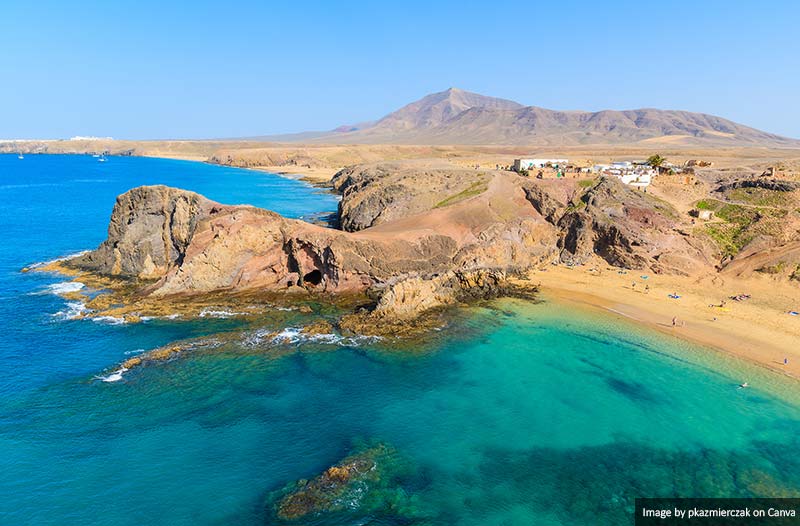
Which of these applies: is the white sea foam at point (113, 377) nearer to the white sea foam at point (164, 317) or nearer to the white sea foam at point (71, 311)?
the white sea foam at point (164, 317)

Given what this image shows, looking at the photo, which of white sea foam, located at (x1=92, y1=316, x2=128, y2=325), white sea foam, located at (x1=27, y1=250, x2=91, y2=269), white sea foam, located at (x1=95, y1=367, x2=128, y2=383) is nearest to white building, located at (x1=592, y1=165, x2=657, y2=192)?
white sea foam, located at (x1=92, y1=316, x2=128, y2=325)

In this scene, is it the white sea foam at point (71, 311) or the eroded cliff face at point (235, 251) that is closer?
the white sea foam at point (71, 311)

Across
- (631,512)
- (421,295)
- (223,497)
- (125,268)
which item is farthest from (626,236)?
(125,268)

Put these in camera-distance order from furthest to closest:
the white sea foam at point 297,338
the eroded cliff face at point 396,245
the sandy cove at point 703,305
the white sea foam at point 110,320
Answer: the eroded cliff face at point 396,245 < the white sea foam at point 110,320 < the sandy cove at point 703,305 < the white sea foam at point 297,338

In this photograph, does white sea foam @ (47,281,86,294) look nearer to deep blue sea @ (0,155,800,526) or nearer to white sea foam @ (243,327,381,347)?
deep blue sea @ (0,155,800,526)

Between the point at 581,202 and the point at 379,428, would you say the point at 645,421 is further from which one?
the point at 581,202

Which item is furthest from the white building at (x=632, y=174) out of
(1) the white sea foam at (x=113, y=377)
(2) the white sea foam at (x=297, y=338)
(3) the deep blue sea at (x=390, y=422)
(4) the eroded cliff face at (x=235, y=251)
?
(1) the white sea foam at (x=113, y=377)

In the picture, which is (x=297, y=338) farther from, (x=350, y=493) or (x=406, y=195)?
(x=406, y=195)

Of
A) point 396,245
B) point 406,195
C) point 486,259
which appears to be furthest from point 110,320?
point 406,195
